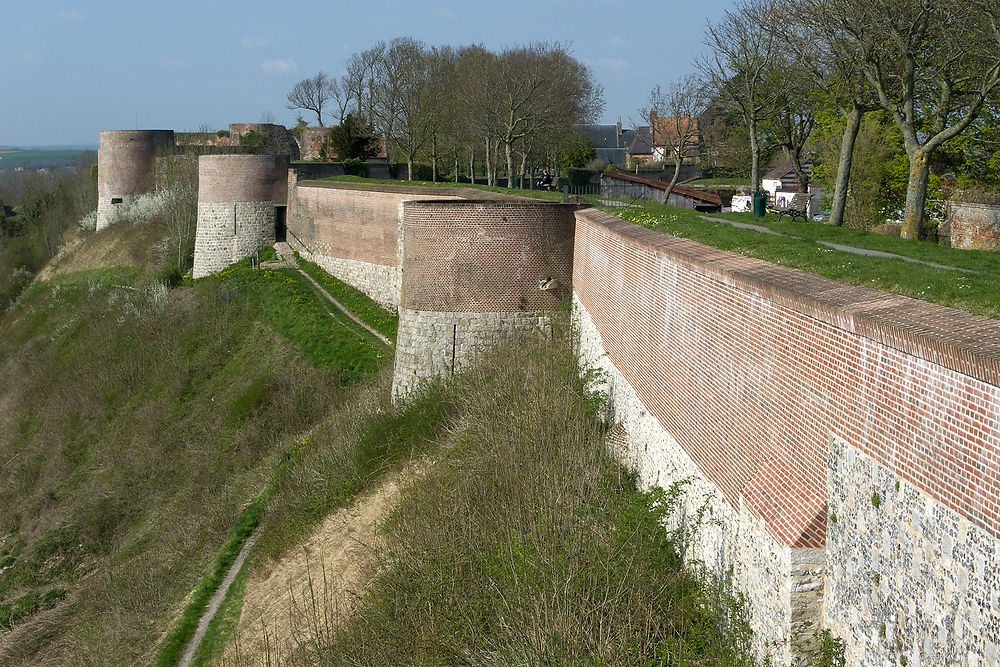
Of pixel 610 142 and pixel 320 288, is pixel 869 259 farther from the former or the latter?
pixel 610 142

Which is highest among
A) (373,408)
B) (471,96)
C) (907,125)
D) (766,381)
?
(471,96)

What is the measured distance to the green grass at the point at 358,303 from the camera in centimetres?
2258

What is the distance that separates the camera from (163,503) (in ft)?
61.6

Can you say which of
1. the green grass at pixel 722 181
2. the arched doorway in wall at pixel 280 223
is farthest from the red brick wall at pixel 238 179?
the green grass at pixel 722 181

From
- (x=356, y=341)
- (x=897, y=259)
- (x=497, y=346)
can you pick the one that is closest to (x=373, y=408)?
(x=497, y=346)

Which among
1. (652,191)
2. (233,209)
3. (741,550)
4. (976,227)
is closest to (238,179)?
(233,209)

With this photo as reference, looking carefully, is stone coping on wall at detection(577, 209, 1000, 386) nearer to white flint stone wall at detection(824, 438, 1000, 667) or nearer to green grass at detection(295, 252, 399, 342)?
Answer: white flint stone wall at detection(824, 438, 1000, 667)

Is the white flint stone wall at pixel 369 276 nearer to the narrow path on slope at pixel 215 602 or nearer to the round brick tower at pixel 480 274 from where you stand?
the round brick tower at pixel 480 274

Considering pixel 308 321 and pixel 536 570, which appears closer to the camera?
pixel 536 570

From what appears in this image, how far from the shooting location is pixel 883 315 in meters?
4.61

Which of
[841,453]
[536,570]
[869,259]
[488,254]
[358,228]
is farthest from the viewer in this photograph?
[358,228]

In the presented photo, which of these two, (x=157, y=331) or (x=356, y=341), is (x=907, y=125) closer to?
(x=356, y=341)

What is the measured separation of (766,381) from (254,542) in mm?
11240

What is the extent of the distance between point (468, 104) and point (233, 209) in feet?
34.8
